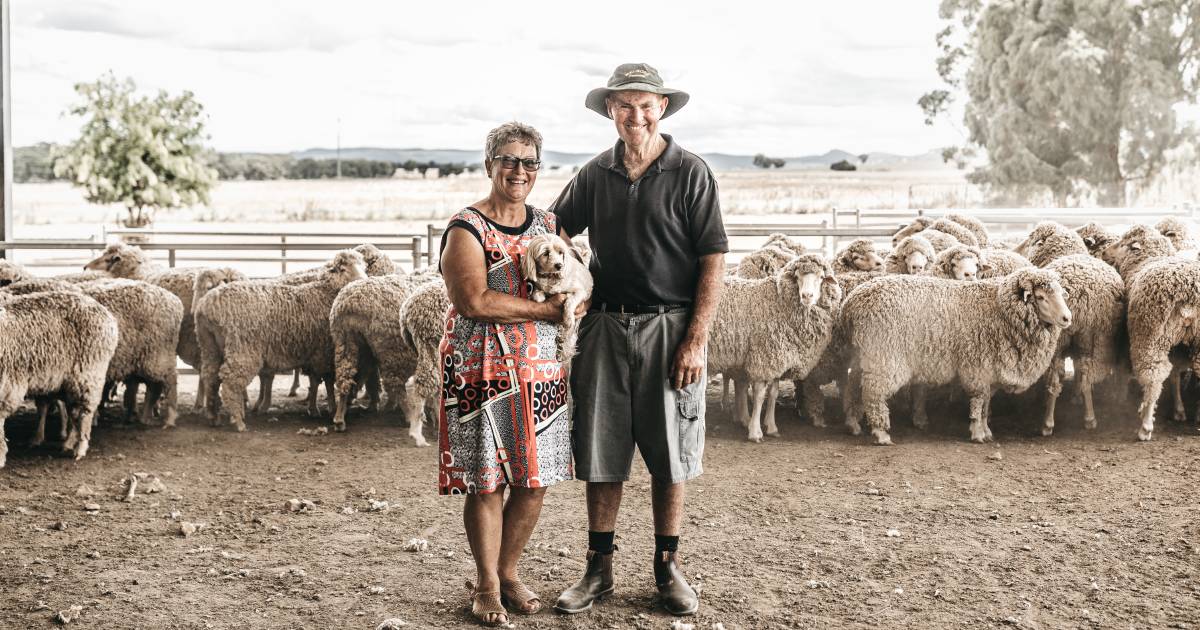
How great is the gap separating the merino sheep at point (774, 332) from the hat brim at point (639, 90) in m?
3.64

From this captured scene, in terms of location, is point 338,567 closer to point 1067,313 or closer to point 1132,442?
point 1067,313

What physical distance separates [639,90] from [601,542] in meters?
1.80

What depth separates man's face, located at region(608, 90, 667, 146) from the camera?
381 centimetres

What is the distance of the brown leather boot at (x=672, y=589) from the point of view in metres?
4.08

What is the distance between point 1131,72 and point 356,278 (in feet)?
75.8

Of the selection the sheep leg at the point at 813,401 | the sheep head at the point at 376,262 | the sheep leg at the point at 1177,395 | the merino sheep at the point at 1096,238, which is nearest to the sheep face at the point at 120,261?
the sheep head at the point at 376,262

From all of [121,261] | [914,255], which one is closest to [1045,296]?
[914,255]

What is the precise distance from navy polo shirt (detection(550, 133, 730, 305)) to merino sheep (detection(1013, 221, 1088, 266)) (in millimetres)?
6054

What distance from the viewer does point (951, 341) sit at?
24.5 ft

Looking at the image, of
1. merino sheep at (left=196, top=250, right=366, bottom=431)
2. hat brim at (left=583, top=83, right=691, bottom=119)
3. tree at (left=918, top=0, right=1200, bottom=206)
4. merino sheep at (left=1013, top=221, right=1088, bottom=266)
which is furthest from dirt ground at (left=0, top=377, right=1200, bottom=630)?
tree at (left=918, top=0, right=1200, bottom=206)

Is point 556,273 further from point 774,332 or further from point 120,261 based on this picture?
point 120,261

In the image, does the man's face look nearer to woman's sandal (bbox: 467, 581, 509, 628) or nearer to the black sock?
the black sock

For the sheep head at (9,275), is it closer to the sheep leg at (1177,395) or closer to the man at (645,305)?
the man at (645,305)

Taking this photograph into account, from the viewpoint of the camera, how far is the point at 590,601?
4.13 m
